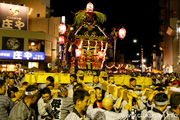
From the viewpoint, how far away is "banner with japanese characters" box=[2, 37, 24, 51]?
3572 cm

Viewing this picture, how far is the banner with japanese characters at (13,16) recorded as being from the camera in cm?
3684

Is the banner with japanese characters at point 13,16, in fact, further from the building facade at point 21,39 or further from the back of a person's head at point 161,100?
the back of a person's head at point 161,100

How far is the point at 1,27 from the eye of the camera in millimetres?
36344

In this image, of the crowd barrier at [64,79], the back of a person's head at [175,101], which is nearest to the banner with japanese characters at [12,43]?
the crowd barrier at [64,79]

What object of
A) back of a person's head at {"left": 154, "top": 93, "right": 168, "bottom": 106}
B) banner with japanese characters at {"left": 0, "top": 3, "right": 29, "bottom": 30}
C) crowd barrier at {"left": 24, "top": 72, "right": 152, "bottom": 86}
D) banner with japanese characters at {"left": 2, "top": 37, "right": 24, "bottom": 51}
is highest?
banner with japanese characters at {"left": 0, "top": 3, "right": 29, "bottom": 30}

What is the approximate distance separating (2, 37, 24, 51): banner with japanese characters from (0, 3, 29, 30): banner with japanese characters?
7.51ft

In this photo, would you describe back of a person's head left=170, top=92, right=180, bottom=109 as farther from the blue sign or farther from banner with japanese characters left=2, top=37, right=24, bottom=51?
banner with japanese characters left=2, top=37, right=24, bottom=51

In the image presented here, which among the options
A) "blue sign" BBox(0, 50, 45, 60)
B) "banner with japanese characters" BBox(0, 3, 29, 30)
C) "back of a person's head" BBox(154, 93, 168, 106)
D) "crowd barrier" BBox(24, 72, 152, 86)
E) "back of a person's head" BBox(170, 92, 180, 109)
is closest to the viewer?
"back of a person's head" BBox(170, 92, 180, 109)

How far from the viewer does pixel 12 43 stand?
36.2 m

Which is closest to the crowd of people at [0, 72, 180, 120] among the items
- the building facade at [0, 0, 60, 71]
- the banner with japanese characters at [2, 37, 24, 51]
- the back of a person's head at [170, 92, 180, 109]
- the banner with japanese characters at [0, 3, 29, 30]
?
the back of a person's head at [170, 92, 180, 109]

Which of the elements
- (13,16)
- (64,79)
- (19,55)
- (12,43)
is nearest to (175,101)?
(64,79)

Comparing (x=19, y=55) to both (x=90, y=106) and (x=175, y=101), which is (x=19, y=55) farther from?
(x=175, y=101)

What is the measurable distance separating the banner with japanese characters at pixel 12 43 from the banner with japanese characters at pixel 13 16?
2.29m

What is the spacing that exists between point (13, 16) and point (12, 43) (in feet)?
16.7
